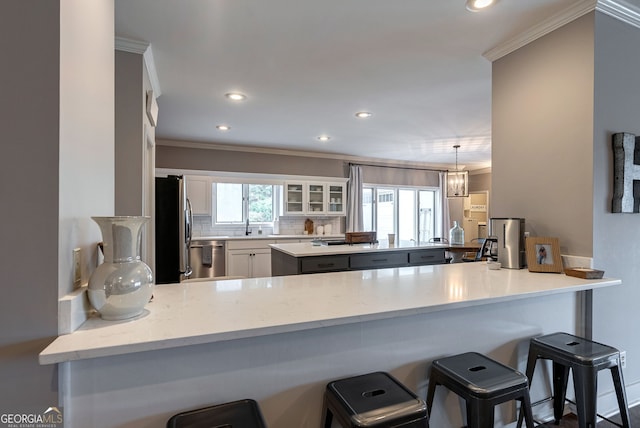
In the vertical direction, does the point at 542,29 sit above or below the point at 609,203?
above

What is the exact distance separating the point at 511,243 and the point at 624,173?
0.72 m

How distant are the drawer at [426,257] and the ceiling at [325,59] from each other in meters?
1.68

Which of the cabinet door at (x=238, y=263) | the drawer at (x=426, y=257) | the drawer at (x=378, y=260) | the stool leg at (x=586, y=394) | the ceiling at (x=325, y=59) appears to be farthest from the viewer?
the cabinet door at (x=238, y=263)

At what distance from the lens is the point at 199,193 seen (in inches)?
205

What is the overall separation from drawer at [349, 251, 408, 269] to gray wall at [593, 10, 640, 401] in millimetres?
2000

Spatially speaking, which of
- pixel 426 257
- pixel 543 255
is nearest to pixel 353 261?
pixel 426 257

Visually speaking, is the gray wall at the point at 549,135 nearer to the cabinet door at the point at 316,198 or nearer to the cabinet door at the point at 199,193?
the cabinet door at the point at 316,198

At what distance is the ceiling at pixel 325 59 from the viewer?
1.86 metres

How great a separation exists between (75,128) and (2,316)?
604 mm

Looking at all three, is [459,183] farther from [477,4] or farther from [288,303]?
[288,303]

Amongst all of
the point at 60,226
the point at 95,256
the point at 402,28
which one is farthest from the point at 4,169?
the point at 402,28

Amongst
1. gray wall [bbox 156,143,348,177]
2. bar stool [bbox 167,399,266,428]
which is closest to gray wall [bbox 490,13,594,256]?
bar stool [bbox 167,399,266,428]

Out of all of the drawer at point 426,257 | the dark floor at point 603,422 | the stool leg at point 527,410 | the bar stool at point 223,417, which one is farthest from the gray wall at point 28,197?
the drawer at point 426,257

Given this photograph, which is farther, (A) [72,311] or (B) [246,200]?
(B) [246,200]
